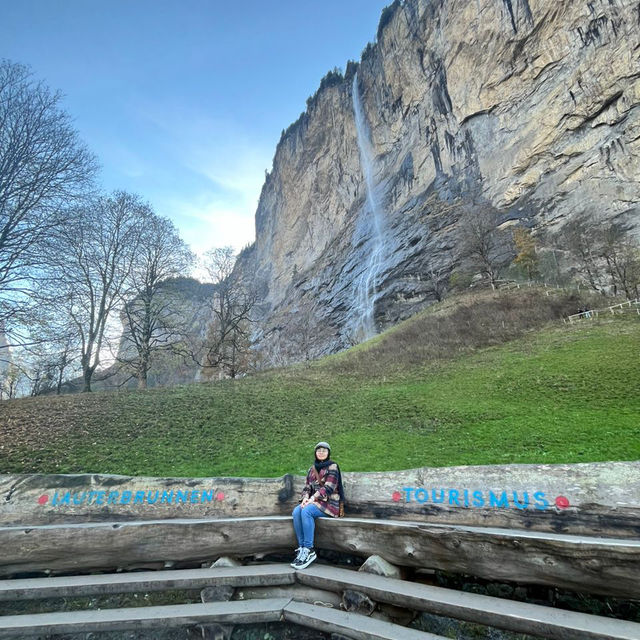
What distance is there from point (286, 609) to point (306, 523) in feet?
2.95

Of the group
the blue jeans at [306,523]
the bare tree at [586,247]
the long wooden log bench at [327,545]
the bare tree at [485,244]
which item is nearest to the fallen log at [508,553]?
the long wooden log bench at [327,545]

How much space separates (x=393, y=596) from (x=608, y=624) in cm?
160

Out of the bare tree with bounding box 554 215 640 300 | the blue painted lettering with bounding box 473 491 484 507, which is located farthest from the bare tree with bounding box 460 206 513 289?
the blue painted lettering with bounding box 473 491 484 507

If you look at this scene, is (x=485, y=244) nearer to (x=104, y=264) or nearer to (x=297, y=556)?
(x=104, y=264)

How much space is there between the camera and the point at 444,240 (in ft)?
140

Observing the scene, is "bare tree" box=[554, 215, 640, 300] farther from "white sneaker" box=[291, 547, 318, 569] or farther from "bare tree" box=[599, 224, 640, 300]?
"white sneaker" box=[291, 547, 318, 569]

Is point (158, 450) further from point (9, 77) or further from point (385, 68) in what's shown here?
point (385, 68)

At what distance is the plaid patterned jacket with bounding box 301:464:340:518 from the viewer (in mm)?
4672

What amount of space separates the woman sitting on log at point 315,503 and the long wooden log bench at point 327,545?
164 millimetres

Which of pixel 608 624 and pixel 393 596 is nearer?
pixel 608 624

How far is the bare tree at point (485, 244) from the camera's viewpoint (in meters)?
35.0

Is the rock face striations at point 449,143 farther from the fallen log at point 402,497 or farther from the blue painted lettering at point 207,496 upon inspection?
the blue painted lettering at point 207,496

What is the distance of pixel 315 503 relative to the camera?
15.2 ft

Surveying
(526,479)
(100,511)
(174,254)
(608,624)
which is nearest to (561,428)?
(526,479)
